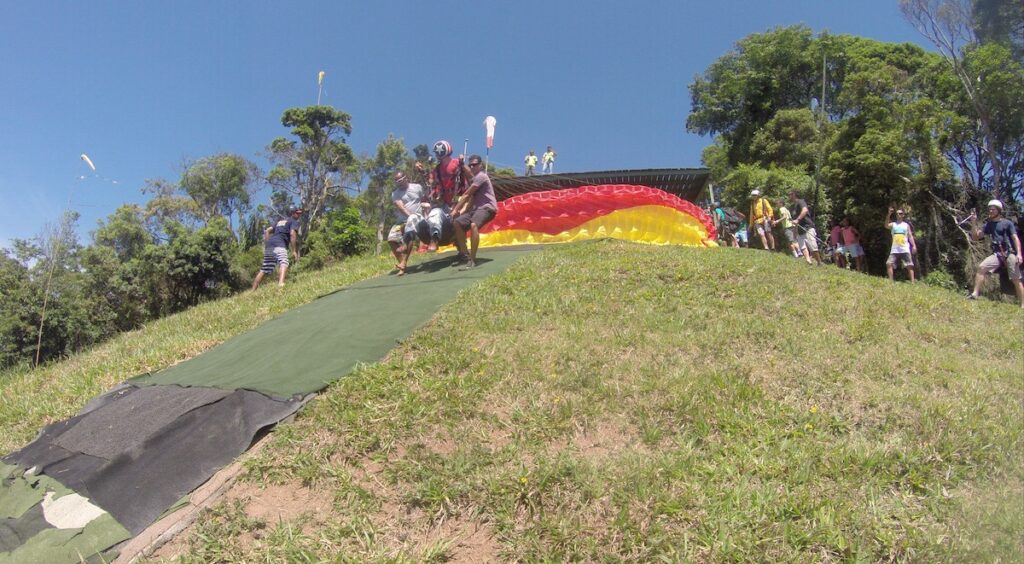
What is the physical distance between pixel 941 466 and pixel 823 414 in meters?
0.66

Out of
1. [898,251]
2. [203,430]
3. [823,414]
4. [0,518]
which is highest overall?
[898,251]

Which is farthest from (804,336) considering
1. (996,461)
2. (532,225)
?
(532,225)

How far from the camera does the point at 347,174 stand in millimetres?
34094

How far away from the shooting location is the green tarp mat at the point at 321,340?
4568 mm

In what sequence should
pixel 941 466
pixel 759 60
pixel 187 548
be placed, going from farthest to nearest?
pixel 759 60
pixel 941 466
pixel 187 548

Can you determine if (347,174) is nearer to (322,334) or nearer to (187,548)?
(322,334)

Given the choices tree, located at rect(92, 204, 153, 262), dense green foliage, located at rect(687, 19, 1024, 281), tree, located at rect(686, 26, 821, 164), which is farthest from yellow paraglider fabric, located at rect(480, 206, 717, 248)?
tree, located at rect(92, 204, 153, 262)

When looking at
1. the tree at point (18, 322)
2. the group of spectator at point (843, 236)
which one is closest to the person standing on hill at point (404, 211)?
the group of spectator at point (843, 236)

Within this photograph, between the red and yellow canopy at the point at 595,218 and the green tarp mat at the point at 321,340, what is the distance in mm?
3656

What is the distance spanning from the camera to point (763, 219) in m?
11.9

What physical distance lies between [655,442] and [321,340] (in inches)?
135

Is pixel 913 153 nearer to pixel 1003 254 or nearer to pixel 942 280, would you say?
pixel 942 280

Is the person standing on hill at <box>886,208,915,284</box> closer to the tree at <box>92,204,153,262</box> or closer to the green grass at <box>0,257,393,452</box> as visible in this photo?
the green grass at <box>0,257,393,452</box>

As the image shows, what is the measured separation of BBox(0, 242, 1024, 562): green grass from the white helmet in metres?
3.97
